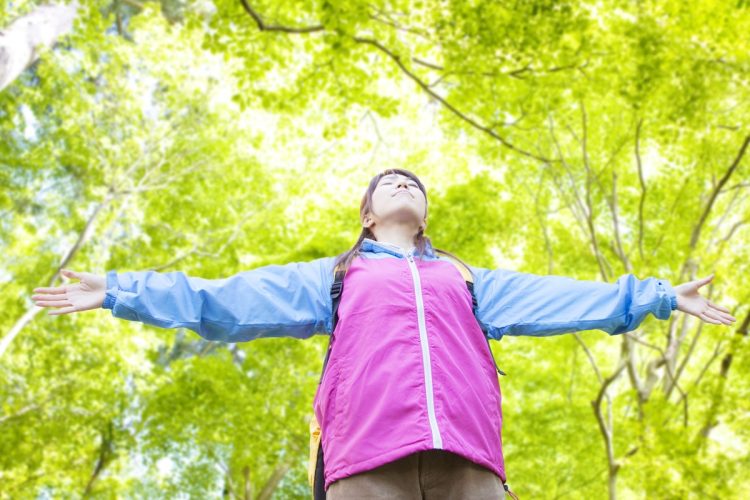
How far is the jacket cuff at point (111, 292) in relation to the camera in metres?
2.05

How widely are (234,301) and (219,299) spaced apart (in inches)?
2.0

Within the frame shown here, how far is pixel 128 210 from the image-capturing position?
1170 centimetres

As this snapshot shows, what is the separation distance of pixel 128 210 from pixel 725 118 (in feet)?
32.1

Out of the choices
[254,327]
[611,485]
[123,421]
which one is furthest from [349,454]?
[123,421]

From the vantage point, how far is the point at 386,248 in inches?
95.5

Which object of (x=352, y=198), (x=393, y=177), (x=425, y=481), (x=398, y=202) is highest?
(x=352, y=198)

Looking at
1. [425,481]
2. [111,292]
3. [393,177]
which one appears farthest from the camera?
[393,177]

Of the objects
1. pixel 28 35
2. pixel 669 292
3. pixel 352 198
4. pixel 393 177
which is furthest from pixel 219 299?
pixel 352 198

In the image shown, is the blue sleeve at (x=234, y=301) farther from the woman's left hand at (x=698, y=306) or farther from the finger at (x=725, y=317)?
the finger at (x=725, y=317)

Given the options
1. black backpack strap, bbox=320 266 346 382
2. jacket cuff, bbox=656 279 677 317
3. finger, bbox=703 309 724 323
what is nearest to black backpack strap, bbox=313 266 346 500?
black backpack strap, bbox=320 266 346 382

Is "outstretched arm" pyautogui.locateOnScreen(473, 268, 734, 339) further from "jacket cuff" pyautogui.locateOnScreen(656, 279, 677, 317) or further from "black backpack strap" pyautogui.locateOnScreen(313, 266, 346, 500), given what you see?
"black backpack strap" pyautogui.locateOnScreen(313, 266, 346, 500)

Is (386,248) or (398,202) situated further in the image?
(398,202)

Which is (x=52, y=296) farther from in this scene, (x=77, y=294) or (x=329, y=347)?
(x=329, y=347)

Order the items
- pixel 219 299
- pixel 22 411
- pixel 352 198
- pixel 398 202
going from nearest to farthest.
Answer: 1. pixel 219 299
2. pixel 398 202
3. pixel 22 411
4. pixel 352 198
